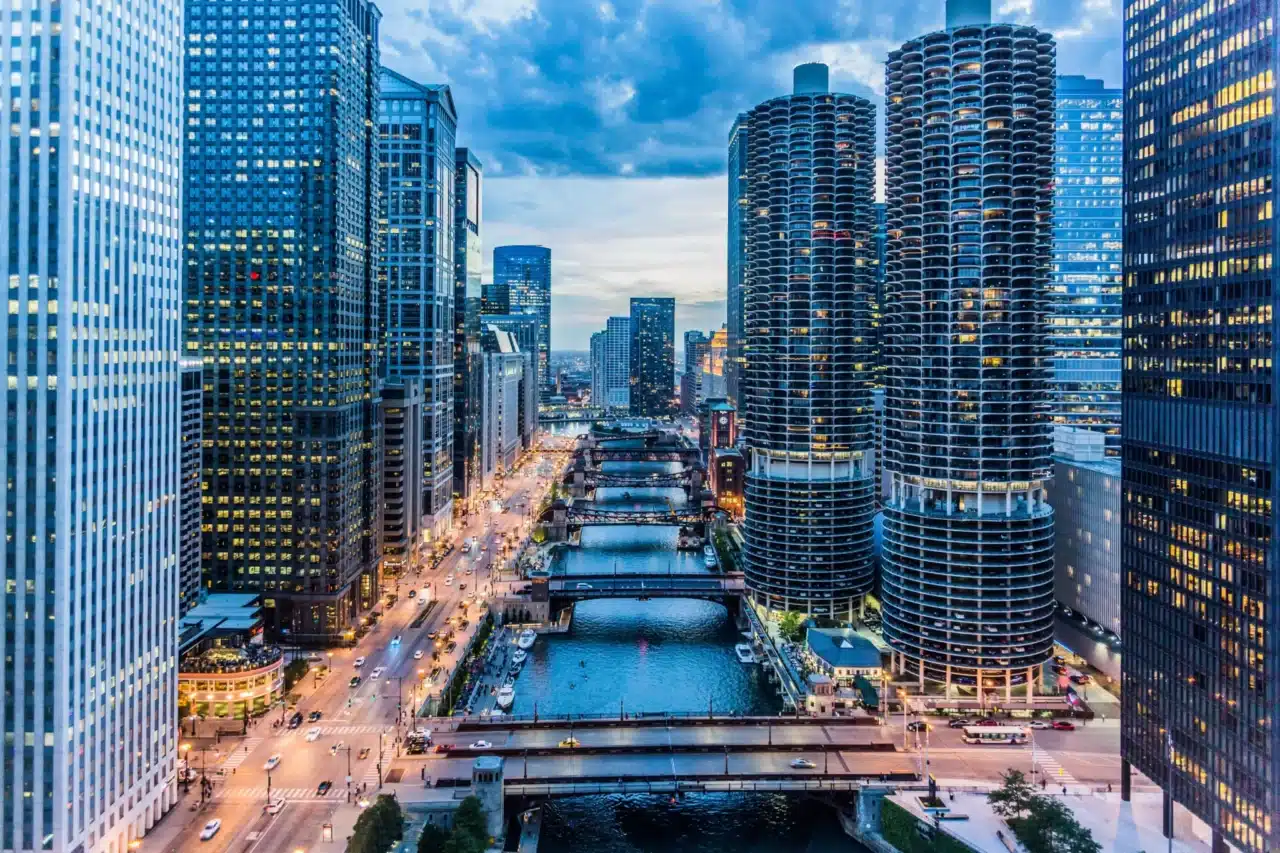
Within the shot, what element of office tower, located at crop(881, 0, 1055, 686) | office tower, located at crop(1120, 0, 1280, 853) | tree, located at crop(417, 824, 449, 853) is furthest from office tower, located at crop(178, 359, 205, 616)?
office tower, located at crop(1120, 0, 1280, 853)

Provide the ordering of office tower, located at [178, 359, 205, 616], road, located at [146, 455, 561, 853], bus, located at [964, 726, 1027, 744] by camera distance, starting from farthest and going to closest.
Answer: office tower, located at [178, 359, 205, 616] < bus, located at [964, 726, 1027, 744] < road, located at [146, 455, 561, 853]

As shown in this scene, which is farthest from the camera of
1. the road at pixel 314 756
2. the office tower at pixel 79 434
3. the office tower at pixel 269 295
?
the office tower at pixel 269 295

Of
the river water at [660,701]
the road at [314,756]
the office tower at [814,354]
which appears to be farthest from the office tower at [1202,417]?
the road at [314,756]

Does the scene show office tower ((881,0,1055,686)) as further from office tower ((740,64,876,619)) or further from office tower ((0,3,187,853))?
office tower ((0,3,187,853))

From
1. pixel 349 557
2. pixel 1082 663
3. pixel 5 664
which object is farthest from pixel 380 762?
pixel 1082 663

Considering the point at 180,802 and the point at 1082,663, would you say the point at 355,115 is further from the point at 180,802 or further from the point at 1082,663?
the point at 1082,663

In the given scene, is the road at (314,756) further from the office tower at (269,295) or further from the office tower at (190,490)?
the office tower at (190,490)

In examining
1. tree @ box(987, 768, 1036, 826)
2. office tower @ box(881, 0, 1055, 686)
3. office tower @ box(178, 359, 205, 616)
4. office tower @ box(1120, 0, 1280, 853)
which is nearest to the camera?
office tower @ box(1120, 0, 1280, 853)
